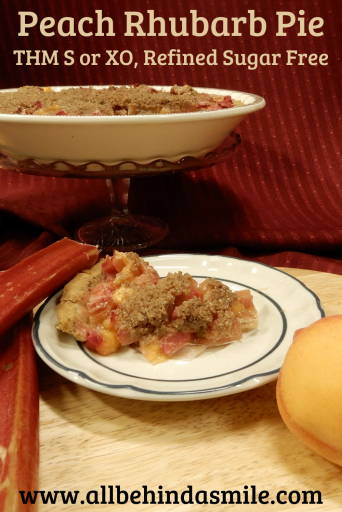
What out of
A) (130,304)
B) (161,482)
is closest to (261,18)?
(130,304)

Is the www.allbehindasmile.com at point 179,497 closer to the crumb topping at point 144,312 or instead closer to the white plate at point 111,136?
the crumb topping at point 144,312

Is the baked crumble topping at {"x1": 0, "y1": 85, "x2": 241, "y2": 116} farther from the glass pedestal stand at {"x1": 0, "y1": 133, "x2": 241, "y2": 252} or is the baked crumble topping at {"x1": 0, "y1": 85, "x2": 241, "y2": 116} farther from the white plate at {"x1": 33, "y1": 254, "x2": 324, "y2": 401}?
the white plate at {"x1": 33, "y1": 254, "x2": 324, "y2": 401}

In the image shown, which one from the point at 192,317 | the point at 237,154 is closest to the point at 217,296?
the point at 192,317

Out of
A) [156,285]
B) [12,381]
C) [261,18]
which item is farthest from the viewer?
[261,18]

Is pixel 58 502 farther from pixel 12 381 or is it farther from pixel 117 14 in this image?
pixel 117 14

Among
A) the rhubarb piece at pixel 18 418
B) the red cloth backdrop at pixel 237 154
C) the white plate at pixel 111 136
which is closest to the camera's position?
the rhubarb piece at pixel 18 418

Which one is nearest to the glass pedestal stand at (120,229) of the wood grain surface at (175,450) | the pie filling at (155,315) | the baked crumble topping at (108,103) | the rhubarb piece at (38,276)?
the baked crumble topping at (108,103)

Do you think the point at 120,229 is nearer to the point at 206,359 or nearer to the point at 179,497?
the point at 206,359
